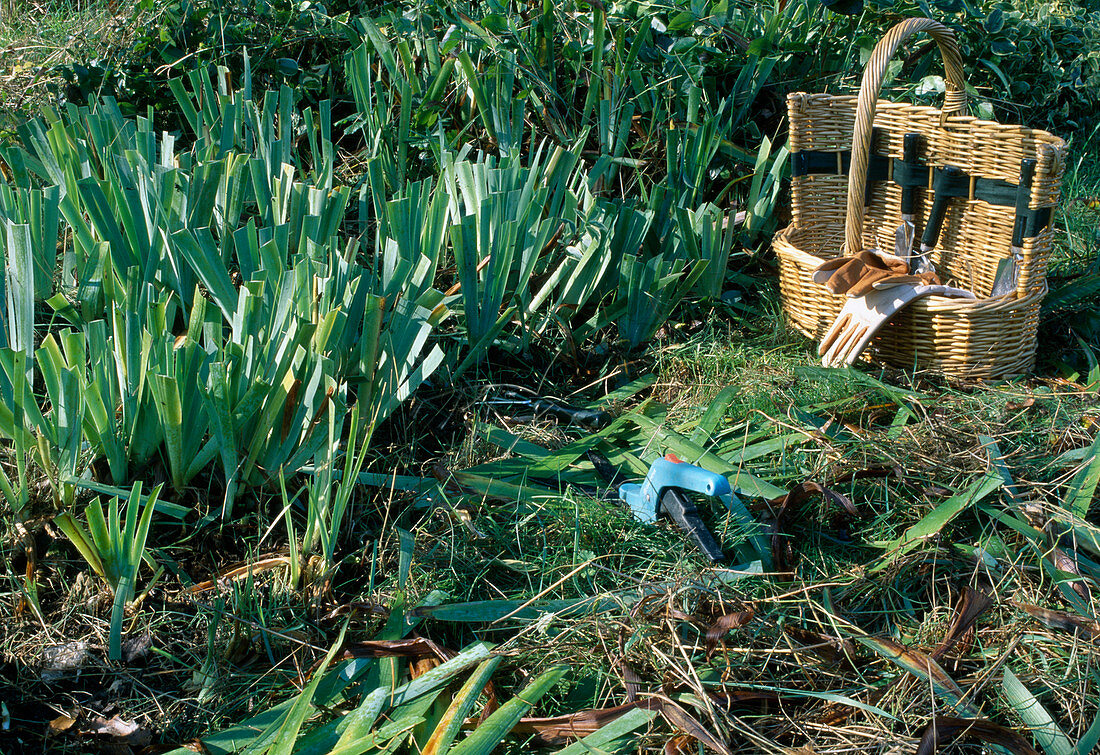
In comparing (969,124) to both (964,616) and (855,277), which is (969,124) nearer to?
(855,277)

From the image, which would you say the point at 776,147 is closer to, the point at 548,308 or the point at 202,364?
the point at 548,308

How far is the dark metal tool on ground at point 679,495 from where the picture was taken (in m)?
1.24

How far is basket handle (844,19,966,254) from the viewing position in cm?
182

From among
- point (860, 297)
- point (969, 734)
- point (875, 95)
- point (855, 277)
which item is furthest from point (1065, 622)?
point (875, 95)

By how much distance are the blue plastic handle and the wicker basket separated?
74cm

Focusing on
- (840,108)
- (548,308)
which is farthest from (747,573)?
(840,108)

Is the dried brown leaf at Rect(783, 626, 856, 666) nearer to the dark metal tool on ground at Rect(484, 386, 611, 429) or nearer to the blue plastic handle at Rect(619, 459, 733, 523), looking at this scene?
the blue plastic handle at Rect(619, 459, 733, 523)

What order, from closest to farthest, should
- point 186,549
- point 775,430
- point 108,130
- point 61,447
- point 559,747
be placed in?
point 559,747, point 61,447, point 186,549, point 775,430, point 108,130

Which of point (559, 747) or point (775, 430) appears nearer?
point (559, 747)

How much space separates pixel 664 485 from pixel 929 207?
4.13ft

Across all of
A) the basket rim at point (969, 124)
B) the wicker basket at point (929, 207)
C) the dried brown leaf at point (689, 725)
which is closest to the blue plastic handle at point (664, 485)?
the dried brown leaf at point (689, 725)

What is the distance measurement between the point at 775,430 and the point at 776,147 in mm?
1273

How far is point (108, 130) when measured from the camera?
2.07 metres

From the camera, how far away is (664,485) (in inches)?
51.1
